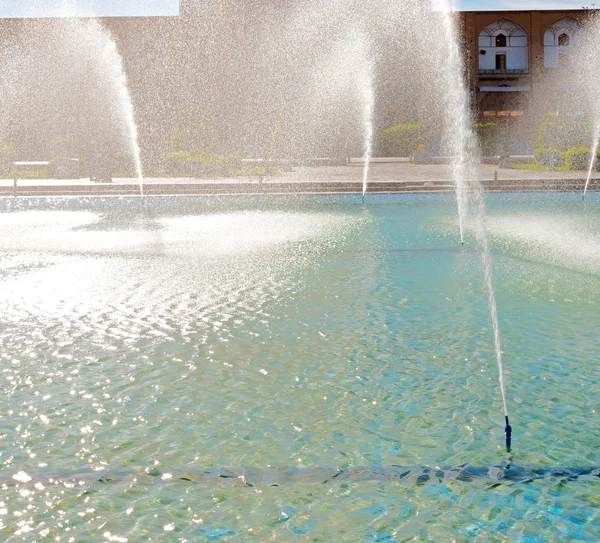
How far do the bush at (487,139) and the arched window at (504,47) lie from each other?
1084 cm

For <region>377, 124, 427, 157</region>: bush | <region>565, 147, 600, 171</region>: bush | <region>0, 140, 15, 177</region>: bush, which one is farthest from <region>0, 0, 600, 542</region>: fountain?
<region>377, 124, 427, 157</region>: bush

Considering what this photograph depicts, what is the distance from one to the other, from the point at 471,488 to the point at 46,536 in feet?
4.75

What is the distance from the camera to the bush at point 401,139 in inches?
1308

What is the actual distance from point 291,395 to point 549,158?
2193 cm

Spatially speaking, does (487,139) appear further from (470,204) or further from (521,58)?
(470,204)

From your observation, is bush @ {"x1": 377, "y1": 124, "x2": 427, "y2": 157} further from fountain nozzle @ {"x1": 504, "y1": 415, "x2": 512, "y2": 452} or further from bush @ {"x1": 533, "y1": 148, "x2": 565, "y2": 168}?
fountain nozzle @ {"x1": 504, "y1": 415, "x2": 512, "y2": 452}

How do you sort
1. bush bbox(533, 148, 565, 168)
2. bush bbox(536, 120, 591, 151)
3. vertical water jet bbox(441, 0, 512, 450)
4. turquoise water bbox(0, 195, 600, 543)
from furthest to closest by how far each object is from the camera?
bush bbox(536, 120, 591, 151)
bush bbox(533, 148, 565, 168)
vertical water jet bbox(441, 0, 512, 450)
turquoise water bbox(0, 195, 600, 543)

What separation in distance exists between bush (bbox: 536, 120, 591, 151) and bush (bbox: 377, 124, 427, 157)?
572 cm

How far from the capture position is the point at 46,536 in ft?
8.89

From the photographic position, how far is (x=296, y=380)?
4375 millimetres

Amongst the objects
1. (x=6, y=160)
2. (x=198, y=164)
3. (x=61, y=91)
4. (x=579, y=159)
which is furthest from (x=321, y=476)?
(x=61, y=91)

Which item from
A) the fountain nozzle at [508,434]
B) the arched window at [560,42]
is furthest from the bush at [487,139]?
the fountain nozzle at [508,434]

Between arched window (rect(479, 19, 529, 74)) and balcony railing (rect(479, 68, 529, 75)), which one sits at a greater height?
arched window (rect(479, 19, 529, 74))

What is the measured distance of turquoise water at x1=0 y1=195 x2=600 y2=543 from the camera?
2.88 metres
